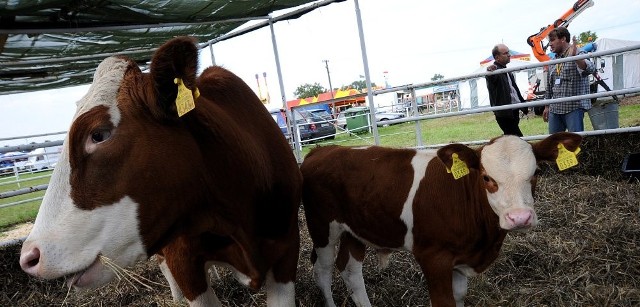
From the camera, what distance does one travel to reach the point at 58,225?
166 cm

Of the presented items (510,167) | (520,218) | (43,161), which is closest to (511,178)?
(510,167)

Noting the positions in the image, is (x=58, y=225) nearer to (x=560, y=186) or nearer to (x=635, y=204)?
(x=635, y=204)

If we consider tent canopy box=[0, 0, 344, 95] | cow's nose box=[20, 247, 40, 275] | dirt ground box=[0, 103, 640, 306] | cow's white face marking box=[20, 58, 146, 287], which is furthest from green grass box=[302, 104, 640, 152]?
cow's nose box=[20, 247, 40, 275]

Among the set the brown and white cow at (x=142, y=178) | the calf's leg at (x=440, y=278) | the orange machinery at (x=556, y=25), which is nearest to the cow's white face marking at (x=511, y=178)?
the calf's leg at (x=440, y=278)

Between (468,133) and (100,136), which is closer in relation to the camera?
(100,136)

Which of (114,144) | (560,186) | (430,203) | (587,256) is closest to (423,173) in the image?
(430,203)

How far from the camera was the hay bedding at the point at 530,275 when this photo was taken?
3.23m

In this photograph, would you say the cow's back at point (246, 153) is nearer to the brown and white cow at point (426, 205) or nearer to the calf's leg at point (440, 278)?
the brown and white cow at point (426, 205)

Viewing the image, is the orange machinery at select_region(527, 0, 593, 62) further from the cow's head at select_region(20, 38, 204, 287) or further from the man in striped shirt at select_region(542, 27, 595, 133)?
the cow's head at select_region(20, 38, 204, 287)

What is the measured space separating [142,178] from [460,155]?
1919mm

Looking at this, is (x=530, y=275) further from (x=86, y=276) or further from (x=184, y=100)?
(x=86, y=276)

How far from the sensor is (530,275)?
140 inches

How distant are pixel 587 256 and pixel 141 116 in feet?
10.9

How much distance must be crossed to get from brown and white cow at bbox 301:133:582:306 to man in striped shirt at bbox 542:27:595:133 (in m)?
3.48
